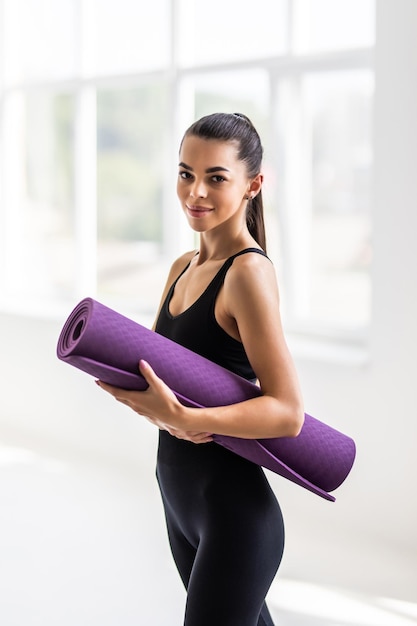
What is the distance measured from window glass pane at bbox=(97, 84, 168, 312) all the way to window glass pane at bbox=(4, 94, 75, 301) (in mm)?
315

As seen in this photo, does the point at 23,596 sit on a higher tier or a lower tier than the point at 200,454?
lower

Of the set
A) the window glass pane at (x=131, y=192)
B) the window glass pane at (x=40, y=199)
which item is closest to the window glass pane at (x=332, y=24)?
the window glass pane at (x=131, y=192)

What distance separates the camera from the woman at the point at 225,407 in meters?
1.33

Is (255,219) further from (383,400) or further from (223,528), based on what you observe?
(383,400)

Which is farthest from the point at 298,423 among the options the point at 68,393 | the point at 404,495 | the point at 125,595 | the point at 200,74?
the point at 68,393

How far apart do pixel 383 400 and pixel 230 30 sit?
6.32ft

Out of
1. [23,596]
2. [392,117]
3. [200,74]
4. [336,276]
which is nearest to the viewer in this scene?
[23,596]

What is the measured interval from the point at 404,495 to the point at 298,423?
1.97 meters

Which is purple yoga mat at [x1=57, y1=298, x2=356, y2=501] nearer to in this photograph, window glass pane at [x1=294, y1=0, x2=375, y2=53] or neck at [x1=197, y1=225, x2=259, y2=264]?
neck at [x1=197, y1=225, x2=259, y2=264]

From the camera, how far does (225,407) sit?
133 centimetres

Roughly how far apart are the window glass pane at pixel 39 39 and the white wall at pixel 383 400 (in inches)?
91.7

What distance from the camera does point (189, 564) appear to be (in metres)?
1.58

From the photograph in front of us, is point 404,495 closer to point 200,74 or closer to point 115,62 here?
point 200,74

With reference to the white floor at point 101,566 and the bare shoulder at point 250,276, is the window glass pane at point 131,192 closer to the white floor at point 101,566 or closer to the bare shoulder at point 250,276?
the white floor at point 101,566
